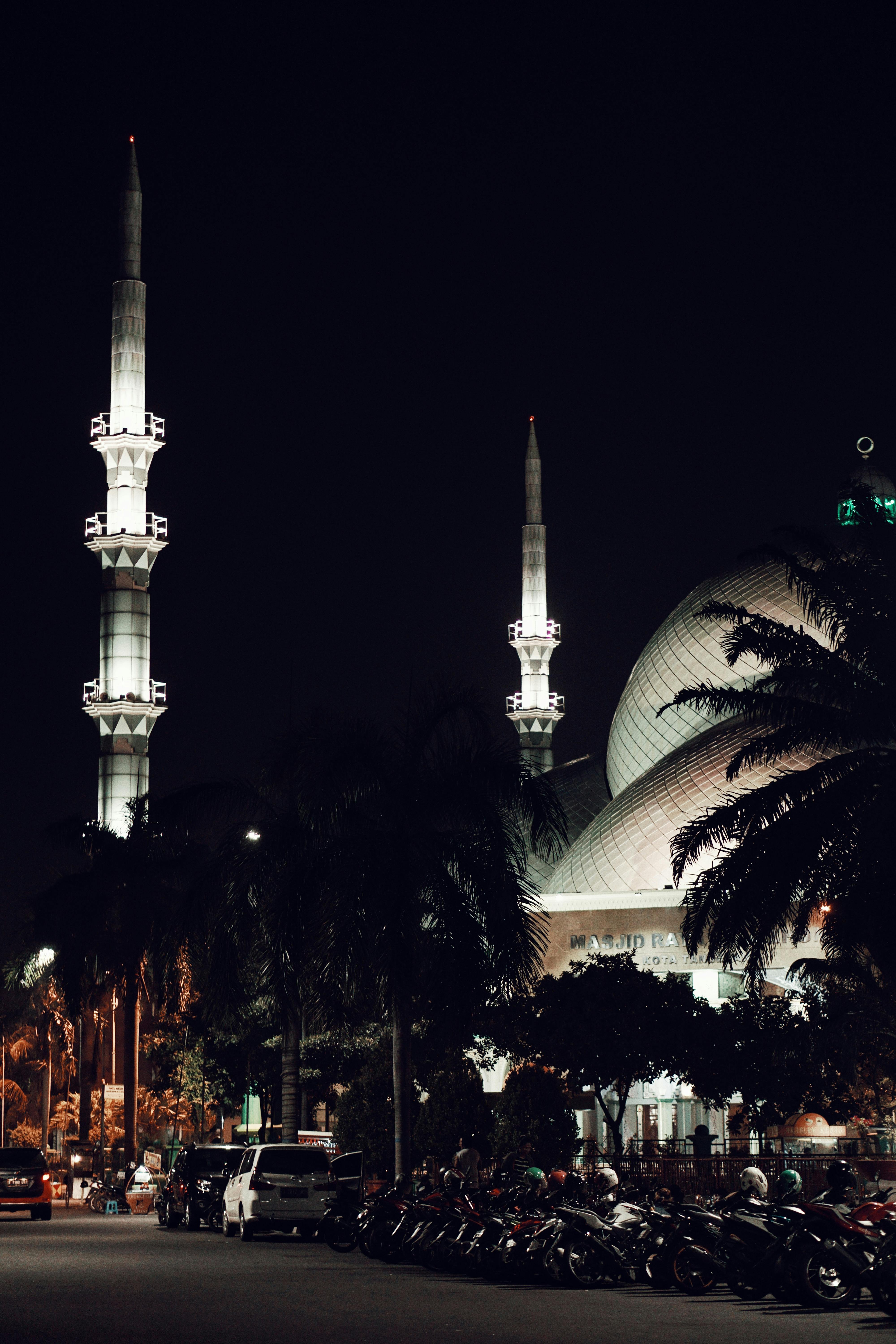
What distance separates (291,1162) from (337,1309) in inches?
391

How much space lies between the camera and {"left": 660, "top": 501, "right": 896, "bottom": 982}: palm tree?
23344mm

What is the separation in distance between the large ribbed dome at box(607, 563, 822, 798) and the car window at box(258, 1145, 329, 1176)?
39665mm

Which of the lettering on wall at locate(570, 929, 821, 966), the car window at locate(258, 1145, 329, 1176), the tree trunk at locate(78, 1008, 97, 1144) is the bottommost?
the tree trunk at locate(78, 1008, 97, 1144)

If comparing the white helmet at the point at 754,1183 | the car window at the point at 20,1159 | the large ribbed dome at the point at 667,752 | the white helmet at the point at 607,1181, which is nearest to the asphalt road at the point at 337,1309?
the white helmet at the point at 754,1183

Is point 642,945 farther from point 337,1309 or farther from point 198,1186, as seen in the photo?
point 337,1309

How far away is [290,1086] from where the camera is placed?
114 feet

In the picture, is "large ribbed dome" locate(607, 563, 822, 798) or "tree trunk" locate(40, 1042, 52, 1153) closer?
"large ribbed dome" locate(607, 563, 822, 798)

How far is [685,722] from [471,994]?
4270 centimetres

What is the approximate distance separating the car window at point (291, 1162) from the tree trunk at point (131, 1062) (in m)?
18.6

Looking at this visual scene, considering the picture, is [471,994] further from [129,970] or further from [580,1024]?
[129,970]

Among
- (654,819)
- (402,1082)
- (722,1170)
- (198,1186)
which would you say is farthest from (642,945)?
(402,1082)

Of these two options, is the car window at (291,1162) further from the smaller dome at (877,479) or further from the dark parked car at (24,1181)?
the smaller dome at (877,479)

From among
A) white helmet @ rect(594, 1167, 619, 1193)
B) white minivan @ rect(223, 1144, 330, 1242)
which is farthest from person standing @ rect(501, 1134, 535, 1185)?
white minivan @ rect(223, 1144, 330, 1242)

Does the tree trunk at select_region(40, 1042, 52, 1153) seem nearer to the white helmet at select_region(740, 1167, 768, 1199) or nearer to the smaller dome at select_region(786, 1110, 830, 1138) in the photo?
the smaller dome at select_region(786, 1110, 830, 1138)
